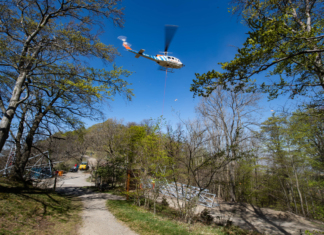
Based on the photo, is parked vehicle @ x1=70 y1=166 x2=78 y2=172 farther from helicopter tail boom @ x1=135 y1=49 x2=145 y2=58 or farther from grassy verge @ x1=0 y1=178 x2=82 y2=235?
helicopter tail boom @ x1=135 y1=49 x2=145 y2=58

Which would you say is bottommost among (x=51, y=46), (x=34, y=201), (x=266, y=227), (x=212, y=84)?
(x=266, y=227)

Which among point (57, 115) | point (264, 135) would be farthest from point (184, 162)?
point (264, 135)

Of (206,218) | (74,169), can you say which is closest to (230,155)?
(206,218)

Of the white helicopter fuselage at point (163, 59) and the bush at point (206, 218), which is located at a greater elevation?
the white helicopter fuselage at point (163, 59)

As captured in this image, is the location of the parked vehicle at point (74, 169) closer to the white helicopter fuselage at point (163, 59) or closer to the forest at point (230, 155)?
the forest at point (230, 155)

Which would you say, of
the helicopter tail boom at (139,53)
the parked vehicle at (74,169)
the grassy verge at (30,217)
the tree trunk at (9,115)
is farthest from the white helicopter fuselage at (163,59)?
the parked vehicle at (74,169)

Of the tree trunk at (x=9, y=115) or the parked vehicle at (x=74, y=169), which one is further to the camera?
the parked vehicle at (x=74, y=169)

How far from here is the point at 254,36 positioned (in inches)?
118

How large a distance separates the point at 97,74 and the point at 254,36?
5.16 meters

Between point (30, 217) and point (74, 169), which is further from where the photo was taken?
point (74, 169)

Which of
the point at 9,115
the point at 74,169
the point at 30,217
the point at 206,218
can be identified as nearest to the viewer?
the point at 30,217

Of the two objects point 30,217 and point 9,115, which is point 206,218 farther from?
point 9,115

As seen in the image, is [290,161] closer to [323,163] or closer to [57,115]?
[323,163]

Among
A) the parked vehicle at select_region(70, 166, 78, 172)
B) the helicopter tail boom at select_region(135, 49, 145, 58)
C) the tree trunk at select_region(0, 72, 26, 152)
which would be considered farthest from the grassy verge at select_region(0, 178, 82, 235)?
the parked vehicle at select_region(70, 166, 78, 172)
